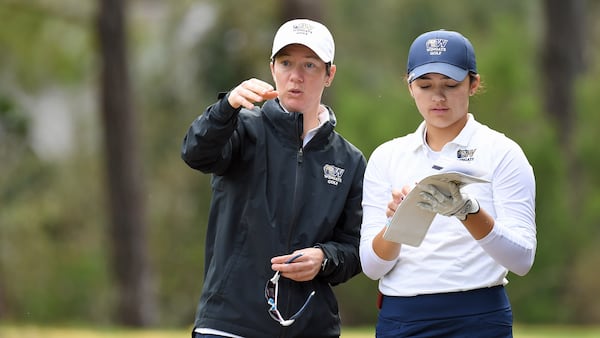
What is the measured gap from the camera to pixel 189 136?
15.4ft

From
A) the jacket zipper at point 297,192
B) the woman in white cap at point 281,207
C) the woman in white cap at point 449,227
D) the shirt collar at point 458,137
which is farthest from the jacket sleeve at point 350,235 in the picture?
the shirt collar at point 458,137

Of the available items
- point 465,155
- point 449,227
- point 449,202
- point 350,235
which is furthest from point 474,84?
point 350,235

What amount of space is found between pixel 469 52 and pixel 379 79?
20157 mm

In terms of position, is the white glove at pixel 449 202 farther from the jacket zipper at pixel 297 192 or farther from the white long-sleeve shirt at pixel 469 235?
the jacket zipper at pixel 297 192

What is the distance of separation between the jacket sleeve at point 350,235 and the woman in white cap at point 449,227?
438mm

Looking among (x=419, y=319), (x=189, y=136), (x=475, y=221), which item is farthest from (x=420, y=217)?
(x=189, y=136)

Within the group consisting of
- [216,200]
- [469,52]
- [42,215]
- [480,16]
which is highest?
[480,16]

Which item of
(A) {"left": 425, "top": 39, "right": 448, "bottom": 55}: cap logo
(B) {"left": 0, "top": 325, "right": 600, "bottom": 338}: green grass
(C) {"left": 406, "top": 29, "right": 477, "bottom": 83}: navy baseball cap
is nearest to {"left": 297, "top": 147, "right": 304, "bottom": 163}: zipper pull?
(C) {"left": 406, "top": 29, "right": 477, "bottom": 83}: navy baseball cap

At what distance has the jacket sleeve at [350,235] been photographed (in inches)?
188

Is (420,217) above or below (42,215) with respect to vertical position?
above

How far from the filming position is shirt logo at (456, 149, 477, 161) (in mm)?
4201

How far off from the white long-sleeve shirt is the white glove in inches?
8.0

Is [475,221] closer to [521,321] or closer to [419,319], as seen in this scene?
[419,319]

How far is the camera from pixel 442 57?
4.27m
